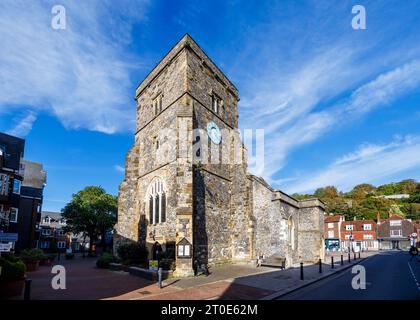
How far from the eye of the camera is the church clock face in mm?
21220

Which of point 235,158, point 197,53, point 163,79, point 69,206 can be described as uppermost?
point 197,53

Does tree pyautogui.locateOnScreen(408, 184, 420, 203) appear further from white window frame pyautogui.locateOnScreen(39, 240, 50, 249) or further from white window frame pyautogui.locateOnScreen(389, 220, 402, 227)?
white window frame pyautogui.locateOnScreen(39, 240, 50, 249)

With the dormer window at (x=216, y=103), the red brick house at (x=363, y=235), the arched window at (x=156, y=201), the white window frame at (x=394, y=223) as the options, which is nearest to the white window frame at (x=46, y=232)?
the arched window at (x=156, y=201)

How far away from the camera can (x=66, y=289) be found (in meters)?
12.0

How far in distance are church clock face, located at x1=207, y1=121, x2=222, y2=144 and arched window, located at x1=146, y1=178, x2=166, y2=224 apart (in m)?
5.42

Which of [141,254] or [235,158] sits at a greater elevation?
[235,158]

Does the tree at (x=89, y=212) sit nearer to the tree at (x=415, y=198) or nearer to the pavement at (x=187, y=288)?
the pavement at (x=187, y=288)

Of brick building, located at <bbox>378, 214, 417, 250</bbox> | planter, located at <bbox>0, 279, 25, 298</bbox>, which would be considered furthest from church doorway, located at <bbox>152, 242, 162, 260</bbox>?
brick building, located at <bbox>378, 214, 417, 250</bbox>

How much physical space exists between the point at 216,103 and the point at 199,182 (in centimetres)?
813

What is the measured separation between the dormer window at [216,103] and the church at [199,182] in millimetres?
91

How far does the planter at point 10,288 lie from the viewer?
9.91 m
